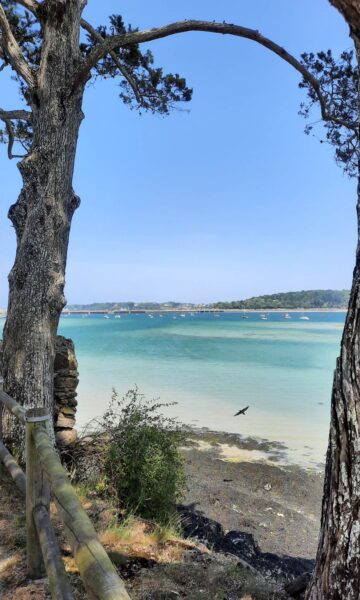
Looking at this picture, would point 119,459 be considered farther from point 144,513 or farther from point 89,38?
point 89,38

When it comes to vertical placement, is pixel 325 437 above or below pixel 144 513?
below

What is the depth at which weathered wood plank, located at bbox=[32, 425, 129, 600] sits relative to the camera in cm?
110

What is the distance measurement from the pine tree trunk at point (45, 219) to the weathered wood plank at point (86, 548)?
2587mm

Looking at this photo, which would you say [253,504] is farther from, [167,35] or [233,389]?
[233,389]

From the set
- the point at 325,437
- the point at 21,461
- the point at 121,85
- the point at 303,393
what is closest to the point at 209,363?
the point at 303,393

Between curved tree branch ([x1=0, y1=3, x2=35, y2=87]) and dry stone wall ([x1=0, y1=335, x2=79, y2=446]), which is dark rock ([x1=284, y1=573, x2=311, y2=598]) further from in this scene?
curved tree branch ([x1=0, y1=3, x2=35, y2=87])

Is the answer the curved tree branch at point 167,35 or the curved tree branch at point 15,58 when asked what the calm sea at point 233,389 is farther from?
the curved tree branch at point 15,58

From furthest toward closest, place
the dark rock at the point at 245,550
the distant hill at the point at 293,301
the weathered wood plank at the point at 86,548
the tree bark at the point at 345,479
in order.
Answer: the distant hill at the point at 293,301
the dark rock at the point at 245,550
the tree bark at the point at 345,479
the weathered wood plank at the point at 86,548

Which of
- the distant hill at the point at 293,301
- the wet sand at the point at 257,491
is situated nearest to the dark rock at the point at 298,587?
the wet sand at the point at 257,491

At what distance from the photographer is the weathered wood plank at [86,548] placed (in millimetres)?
1100

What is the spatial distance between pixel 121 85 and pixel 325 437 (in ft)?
33.1

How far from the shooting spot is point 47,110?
4.50m

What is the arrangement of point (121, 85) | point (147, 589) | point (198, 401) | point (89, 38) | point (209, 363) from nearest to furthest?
point (147, 589), point (89, 38), point (121, 85), point (198, 401), point (209, 363)

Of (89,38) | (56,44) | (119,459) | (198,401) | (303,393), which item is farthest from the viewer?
(303,393)
